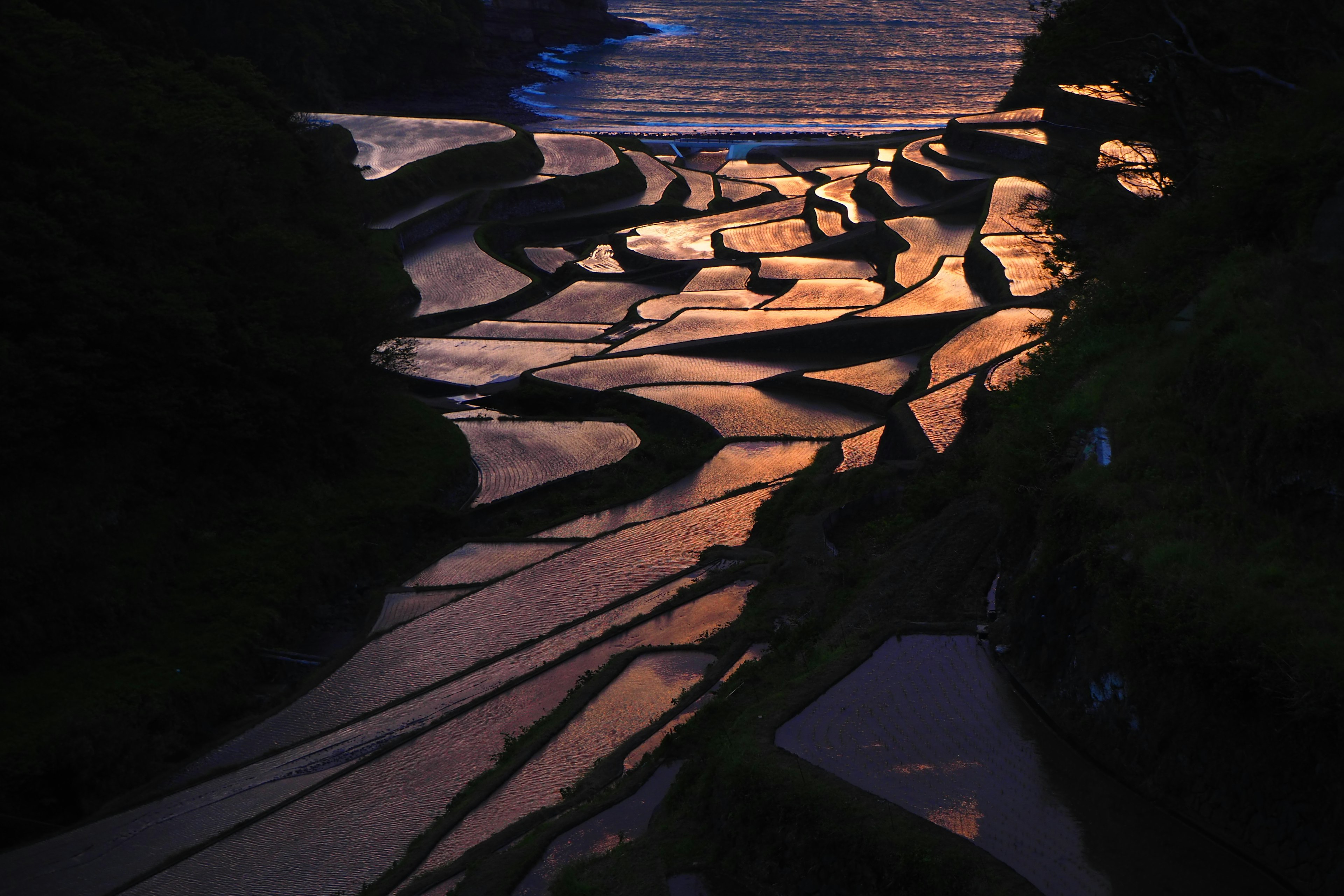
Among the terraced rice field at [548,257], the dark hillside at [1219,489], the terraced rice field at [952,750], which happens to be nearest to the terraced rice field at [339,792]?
the terraced rice field at [952,750]

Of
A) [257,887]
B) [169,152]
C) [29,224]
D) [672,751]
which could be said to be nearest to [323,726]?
[257,887]

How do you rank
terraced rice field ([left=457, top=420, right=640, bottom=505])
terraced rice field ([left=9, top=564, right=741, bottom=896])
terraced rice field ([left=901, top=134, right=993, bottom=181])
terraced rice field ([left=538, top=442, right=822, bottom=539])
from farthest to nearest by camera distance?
terraced rice field ([left=901, top=134, right=993, bottom=181]) < terraced rice field ([left=457, top=420, right=640, bottom=505]) < terraced rice field ([left=538, top=442, right=822, bottom=539]) < terraced rice field ([left=9, top=564, right=741, bottom=896])

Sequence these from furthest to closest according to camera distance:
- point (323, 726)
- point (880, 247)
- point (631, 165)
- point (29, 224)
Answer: point (631, 165) < point (880, 247) < point (29, 224) < point (323, 726)

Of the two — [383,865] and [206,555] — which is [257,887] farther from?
[206,555]

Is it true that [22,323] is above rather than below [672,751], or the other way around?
above

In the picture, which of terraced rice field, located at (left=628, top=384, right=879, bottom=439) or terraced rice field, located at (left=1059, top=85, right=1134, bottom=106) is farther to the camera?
terraced rice field, located at (left=1059, top=85, right=1134, bottom=106)

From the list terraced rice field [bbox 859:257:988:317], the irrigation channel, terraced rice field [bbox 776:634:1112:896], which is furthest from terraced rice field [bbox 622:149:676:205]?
terraced rice field [bbox 776:634:1112:896]

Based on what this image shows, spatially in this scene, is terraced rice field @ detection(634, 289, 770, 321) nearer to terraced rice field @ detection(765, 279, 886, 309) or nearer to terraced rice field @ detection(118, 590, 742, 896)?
terraced rice field @ detection(765, 279, 886, 309)

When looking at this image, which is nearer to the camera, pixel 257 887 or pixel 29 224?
pixel 257 887
